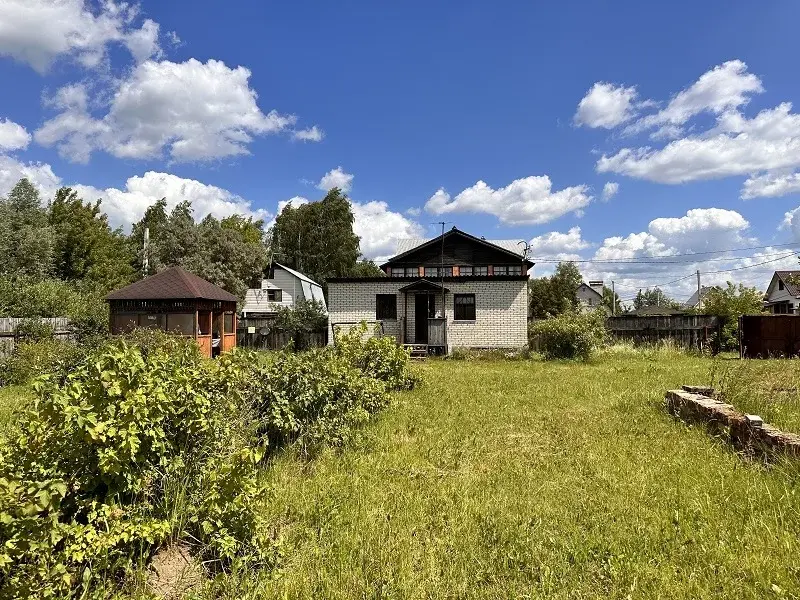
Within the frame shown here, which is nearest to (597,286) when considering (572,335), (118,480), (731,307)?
(731,307)

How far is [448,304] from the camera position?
2100 cm

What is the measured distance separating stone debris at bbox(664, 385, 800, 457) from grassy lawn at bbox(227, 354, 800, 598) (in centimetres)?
24

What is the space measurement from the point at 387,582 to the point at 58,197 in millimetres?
38845

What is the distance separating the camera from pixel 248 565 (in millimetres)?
3051

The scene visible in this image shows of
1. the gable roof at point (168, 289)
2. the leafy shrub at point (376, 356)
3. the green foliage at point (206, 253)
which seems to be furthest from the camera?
the green foliage at point (206, 253)

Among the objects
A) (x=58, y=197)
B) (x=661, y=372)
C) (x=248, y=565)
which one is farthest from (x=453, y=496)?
(x=58, y=197)

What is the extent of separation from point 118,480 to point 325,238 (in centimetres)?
4345

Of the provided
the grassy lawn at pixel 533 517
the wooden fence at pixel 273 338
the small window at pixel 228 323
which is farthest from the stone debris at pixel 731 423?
the wooden fence at pixel 273 338

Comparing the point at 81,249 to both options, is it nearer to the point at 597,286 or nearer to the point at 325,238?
the point at 325,238

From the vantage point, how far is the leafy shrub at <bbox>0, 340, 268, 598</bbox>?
2.21m

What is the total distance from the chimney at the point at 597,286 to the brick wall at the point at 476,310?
59.5 meters

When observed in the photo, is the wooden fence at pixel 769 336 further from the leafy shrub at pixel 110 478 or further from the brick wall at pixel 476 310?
the leafy shrub at pixel 110 478

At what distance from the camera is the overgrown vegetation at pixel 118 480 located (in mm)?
2223

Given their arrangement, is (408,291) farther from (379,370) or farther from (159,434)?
(159,434)
